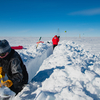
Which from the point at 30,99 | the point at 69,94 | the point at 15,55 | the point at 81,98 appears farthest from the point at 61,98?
the point at 15,55

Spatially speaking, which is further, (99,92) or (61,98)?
(99,92)

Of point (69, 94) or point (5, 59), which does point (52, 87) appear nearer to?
point (69, 94)

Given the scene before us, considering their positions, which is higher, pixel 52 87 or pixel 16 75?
pixel 16 75

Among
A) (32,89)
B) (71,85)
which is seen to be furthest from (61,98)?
(32,89)

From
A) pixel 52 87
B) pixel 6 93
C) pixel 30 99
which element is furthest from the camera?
pixel 52 87

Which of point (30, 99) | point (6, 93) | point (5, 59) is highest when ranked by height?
point (5, 59)

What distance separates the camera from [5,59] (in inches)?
77.1

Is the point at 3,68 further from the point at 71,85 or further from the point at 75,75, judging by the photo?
the point at 75,75

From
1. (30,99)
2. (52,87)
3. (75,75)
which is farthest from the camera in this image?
(75,75)

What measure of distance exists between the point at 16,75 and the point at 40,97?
0.67m

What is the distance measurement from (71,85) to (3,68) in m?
1.76

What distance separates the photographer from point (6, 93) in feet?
5.81

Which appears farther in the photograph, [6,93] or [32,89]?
[32,89]

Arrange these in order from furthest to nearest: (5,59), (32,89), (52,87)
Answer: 1. (32,89)
2. (52,87)
3. (5,59)
